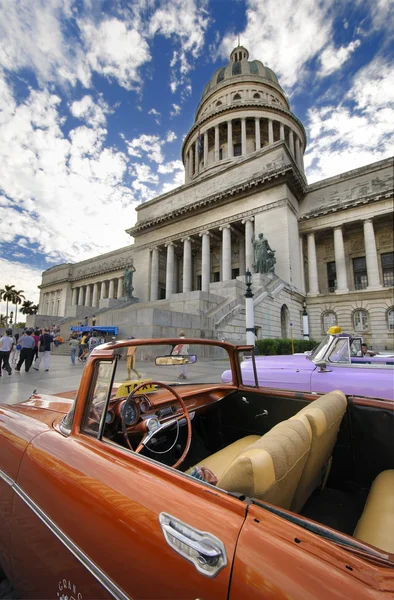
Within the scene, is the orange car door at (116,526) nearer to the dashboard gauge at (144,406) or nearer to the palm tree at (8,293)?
the dashboard gauge at (144,406)

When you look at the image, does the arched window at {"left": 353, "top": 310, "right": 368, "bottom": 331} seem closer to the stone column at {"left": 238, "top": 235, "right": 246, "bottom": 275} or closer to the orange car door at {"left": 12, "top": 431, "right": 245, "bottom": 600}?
the stone column at {"left": 238, "top": 235, "right": 246, "bottom": 275}

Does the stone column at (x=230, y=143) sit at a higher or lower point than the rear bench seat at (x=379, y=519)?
higher

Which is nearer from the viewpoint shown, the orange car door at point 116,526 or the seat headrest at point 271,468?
the orange car door at point 116,526

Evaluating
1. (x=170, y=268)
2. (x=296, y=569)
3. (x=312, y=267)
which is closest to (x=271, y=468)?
(x=296, y=569)

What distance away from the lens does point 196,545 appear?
0.95m

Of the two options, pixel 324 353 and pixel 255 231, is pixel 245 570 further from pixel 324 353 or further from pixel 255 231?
pixel 255 231


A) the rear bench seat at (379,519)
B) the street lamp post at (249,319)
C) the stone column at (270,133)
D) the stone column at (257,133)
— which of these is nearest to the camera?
the rear bench seat at (379,519)

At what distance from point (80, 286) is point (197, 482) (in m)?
58.4

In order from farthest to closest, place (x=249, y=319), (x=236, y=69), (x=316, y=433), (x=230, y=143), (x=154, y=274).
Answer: (x=236, y=69), (x=230, y=143), (x=154, y=274), (x=249, y=319), (x=316, y=433)

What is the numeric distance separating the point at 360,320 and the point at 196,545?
28315 mm

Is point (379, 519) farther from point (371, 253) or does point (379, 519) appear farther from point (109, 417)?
point (371, 253)

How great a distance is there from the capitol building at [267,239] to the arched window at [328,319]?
0.29 ft

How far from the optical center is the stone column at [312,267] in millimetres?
28111

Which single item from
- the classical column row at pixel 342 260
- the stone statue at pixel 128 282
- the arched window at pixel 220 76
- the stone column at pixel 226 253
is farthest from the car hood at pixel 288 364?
the arched window at pixel 220 76
